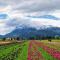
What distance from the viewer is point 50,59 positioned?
2734cm

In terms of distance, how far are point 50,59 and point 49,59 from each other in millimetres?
103

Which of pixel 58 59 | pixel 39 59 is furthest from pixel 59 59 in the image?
pixel 39 59

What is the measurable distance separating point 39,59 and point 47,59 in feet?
3.74

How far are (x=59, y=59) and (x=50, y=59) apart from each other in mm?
1319

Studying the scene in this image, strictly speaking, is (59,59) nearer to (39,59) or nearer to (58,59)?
(58,59)

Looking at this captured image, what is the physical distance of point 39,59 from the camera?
2658cm

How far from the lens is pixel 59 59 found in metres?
26.3

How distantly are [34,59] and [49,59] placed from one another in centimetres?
161

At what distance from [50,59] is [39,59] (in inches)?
54.9

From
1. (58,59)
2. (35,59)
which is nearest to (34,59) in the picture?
(35,59)

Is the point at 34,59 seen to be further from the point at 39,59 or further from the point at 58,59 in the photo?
the point at 58,59

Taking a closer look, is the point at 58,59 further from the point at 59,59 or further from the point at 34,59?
the point at 34,59

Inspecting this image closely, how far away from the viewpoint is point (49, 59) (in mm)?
27344

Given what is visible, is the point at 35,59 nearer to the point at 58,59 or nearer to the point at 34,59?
the point at 34,59
